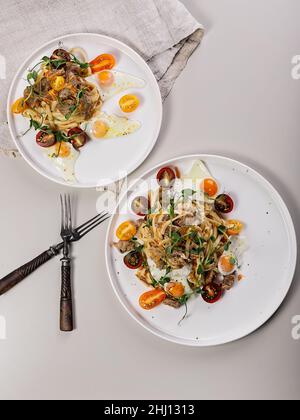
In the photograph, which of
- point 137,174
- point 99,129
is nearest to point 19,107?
point 99,129

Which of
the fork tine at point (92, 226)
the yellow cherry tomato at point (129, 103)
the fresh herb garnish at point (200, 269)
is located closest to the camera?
the fresh herb garnish at point (200, 269)

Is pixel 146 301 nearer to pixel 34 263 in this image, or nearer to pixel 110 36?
pixel 34 263

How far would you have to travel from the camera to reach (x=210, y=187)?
2498 mm

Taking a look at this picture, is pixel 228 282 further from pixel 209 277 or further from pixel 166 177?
pixel 166 177

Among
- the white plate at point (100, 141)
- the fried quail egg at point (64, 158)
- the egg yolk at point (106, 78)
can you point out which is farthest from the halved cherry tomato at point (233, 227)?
the egg yolk at point (106, 78)

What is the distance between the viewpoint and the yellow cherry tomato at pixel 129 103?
2.54 metres

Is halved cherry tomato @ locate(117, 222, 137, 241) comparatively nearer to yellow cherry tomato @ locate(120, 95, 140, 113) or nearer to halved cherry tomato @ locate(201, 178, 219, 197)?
halved cherry tomato @ locate(201, 178, 219, 197)

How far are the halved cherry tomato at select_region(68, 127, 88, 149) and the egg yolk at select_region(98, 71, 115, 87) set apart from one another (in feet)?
0.81

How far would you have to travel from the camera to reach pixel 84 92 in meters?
2.50

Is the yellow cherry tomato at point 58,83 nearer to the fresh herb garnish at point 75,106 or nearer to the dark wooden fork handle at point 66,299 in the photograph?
the fresh herb garnish at point 75,106

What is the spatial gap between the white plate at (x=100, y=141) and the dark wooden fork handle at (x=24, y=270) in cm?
36

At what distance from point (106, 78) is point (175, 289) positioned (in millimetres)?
1043

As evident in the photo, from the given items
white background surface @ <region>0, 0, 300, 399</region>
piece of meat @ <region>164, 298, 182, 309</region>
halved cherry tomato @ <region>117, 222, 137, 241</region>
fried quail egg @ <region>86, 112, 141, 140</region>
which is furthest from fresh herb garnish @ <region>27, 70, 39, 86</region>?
piece of meat @ <region>164, 298, 182, 309</region>
